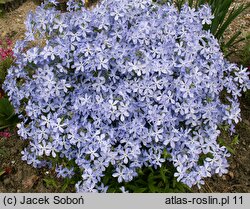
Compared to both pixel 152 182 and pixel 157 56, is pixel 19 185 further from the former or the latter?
pixel 157 56

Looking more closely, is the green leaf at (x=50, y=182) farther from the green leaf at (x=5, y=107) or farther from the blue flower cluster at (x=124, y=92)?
the green leaf at (x=5, y=107)

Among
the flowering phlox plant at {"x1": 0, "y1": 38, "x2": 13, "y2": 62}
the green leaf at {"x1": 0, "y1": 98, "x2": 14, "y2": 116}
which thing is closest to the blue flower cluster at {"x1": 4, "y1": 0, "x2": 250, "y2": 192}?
the green leaf at {"x1": 0, "y1": 98, "x2": 14, "y2": 116}

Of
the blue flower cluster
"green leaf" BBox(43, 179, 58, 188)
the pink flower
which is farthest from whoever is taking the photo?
the pink flower

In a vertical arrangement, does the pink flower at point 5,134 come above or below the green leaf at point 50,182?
above

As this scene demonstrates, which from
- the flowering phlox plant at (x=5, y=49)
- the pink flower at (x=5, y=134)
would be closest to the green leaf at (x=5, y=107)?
the pink flower at (x=5, y=134)

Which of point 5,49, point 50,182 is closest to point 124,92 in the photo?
A: point 50,182

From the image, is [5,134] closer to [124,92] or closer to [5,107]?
[5,107]

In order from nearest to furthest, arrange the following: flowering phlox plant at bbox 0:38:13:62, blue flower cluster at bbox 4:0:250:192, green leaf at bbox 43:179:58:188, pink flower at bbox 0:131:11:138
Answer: blue flower cluster at bbox 4:0:250:192
green leaf at bbox 43:179:58:188
pink flower at bbox 0:131:11:138
flowering phlox plant at bbox 0:38:13:62

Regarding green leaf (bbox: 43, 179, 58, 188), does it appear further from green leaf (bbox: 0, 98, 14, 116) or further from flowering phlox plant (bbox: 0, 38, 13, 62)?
flowering phlox plant (bbox: 0, 38, 13, 62)
